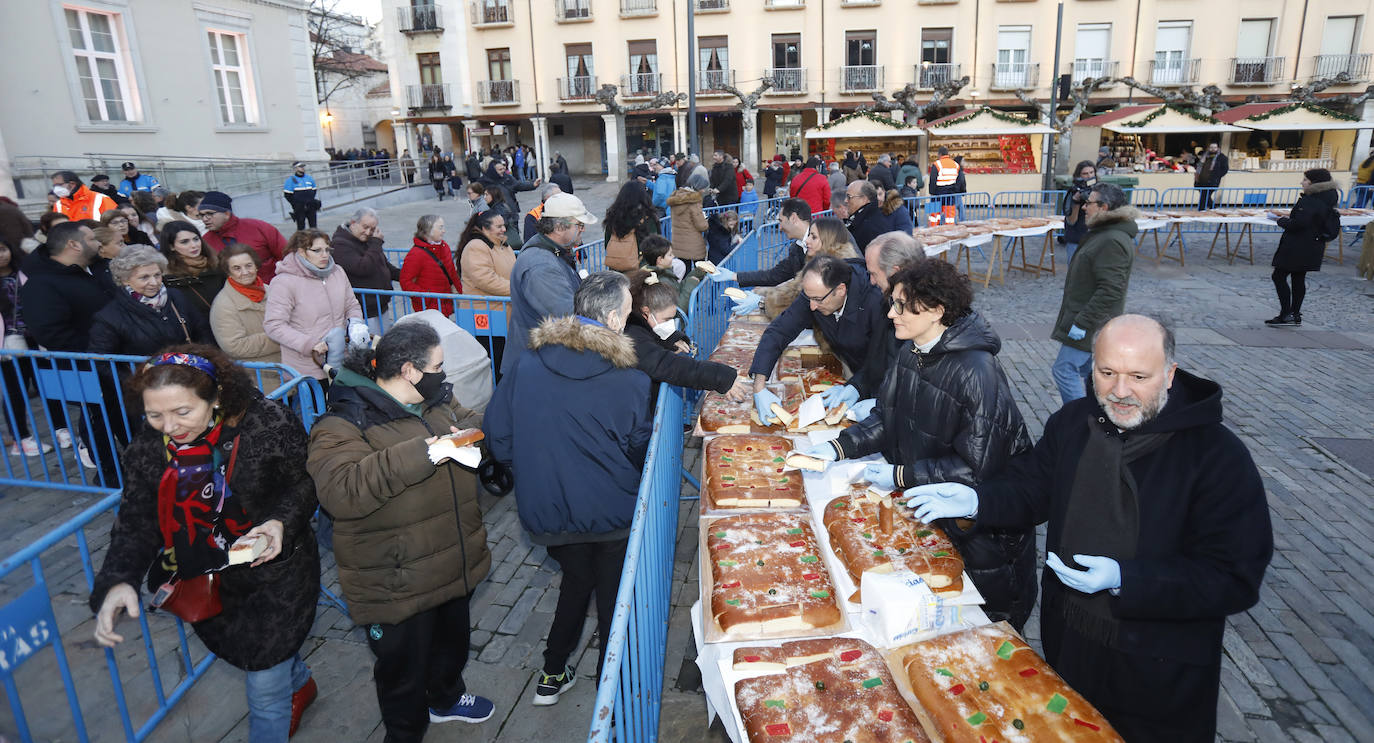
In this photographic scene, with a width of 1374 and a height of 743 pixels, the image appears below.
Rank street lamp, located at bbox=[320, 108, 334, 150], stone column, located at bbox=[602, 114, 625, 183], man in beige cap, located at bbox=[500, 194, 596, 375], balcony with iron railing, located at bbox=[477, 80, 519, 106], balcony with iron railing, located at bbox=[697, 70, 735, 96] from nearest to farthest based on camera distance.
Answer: man in beige cap, located at bbox=[500, 194, 596, 375], balcony with iron railing, located at bbox=[697, 70, 735, 96], stone column, located at bbox=[602, 114, 625, 183], balcony with iron railing, located at bbox=[477, 80, 519, 106], street lamp, located at bbox=[320, 108, 334, 150]

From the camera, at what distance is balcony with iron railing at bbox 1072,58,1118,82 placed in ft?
109

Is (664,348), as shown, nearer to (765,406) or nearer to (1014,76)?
(765,406)

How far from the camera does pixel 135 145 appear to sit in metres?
17.3

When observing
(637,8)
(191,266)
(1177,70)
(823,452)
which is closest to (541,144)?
(637,8)

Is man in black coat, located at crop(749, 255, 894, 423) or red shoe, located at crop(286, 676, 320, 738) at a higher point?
man in black coat, located at crop(749, 255, 894, 423)

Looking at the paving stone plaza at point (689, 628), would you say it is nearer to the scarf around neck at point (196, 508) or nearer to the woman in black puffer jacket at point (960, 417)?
the woman in black puffer jacket at point (960, 417)

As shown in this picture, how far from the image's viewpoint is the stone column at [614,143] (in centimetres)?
3588

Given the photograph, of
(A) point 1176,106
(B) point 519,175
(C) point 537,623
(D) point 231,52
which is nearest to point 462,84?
(B) point 519,175

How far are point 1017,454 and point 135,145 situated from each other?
21080 millimetres

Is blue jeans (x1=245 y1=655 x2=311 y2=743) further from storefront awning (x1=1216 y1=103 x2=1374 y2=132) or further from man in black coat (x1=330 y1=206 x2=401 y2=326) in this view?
storefront awning (x1=1216 y1=103 x2=1374 y2=132)

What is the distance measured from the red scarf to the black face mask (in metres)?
3.13

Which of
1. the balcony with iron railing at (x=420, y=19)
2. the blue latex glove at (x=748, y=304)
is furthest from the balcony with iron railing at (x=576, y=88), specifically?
the blue latex glove at (x=748, y=304)

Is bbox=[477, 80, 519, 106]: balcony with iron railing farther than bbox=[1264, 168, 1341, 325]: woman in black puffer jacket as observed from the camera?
Yes

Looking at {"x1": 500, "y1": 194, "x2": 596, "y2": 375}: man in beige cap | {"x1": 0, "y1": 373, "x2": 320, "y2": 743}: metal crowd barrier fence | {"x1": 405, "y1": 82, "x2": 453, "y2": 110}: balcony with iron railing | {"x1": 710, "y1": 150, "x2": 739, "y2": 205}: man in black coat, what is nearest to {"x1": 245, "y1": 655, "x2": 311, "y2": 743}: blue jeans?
{"x1": 0, "y1": 373, "x2": 320, "y2": 743}: metal crowd barrier fence
